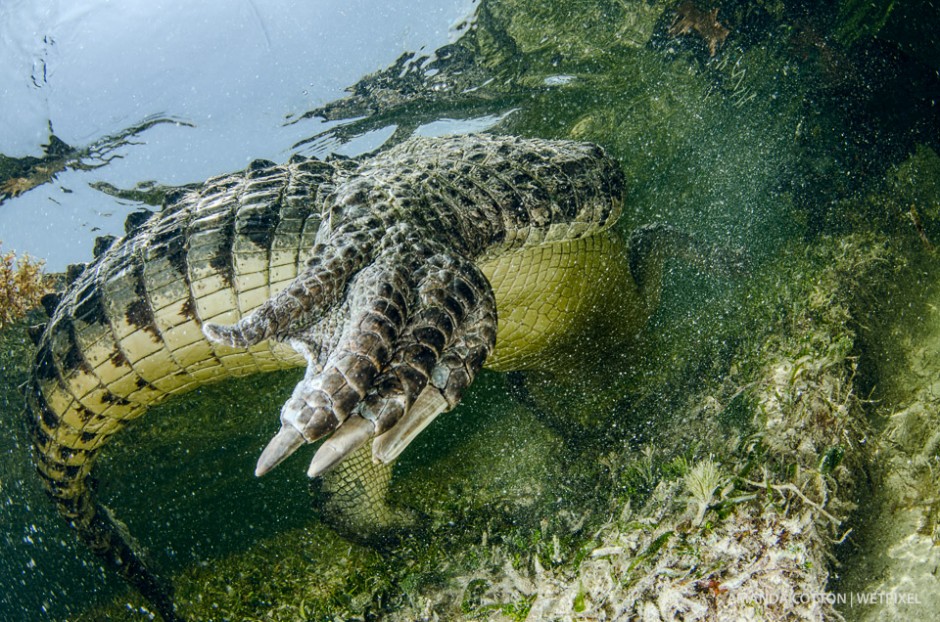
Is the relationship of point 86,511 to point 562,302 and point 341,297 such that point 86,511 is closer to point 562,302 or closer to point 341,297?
point 341,297

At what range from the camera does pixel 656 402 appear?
12.6 ft

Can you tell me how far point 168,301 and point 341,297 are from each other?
45.5 inches

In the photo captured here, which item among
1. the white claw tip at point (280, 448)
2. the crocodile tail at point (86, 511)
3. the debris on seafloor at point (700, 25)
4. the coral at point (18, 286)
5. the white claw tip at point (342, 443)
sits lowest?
the crocodile tail at point (86, 511)

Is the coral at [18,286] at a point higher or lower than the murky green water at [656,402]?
higher

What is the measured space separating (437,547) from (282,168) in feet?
8.21

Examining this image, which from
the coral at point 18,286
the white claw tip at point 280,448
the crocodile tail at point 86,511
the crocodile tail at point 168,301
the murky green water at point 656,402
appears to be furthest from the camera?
the coral at point 18,286

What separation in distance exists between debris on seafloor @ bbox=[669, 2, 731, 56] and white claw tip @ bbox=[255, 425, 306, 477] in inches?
221

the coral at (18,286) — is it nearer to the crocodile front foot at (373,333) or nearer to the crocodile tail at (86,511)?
the crocodile tail at (86,511)

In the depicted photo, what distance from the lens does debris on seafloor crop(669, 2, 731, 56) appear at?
5273 millimetres

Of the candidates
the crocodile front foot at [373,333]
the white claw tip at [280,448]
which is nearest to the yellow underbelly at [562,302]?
the crocodile front foot at [373,333]

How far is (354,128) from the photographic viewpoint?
5949mm

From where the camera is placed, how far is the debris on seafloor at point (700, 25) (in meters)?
5.27

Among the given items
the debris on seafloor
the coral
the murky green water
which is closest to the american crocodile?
the murky green water

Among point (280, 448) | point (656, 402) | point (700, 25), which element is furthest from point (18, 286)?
point (700, 25)
